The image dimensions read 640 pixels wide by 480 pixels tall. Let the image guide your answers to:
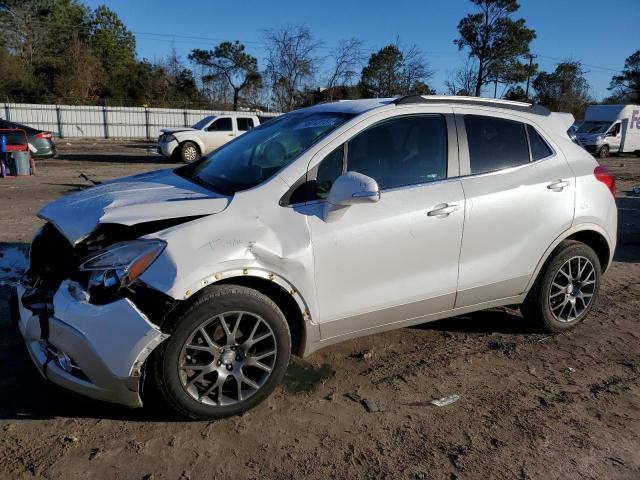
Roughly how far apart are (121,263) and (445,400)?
2.14 metres

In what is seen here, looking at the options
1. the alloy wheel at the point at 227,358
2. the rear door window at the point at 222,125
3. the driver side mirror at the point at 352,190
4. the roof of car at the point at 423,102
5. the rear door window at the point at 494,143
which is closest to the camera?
the alloy wheel at the point at 227,358

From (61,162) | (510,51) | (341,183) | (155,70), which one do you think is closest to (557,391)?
(341,183)

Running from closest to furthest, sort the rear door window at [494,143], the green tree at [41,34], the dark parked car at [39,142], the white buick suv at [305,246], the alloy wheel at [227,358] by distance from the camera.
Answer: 1. the white buick suv at [305,246]
2. the alloy wheel at [227,358]
3. the rear door window at [494,143]
4. the dark parked car at [39,142]
5. the green tree at [41,34]

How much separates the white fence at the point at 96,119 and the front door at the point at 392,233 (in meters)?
33.0

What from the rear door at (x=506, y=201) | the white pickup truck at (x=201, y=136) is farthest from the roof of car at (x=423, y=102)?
the white pickup truck at (x=201, y=136)

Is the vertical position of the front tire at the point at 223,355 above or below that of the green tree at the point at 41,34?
below

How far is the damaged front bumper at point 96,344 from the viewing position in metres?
2.66

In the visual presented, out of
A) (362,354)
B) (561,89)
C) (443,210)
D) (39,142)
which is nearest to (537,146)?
(443,210)

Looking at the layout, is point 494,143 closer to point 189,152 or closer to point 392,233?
point 392,233

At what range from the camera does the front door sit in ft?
10.6

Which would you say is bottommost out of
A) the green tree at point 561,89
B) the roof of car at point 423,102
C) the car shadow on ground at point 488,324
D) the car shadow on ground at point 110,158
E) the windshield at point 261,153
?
the car shadow on ground at point 488,324

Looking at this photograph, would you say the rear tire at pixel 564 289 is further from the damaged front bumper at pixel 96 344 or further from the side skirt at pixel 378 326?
the damaged front bumper at pixel 96 344

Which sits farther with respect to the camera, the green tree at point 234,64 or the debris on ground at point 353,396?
the green tree at point 234,64

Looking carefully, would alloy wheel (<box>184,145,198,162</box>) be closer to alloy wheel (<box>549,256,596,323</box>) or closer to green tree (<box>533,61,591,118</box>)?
alloy wheel (<box>549,256,596,323</box>)
